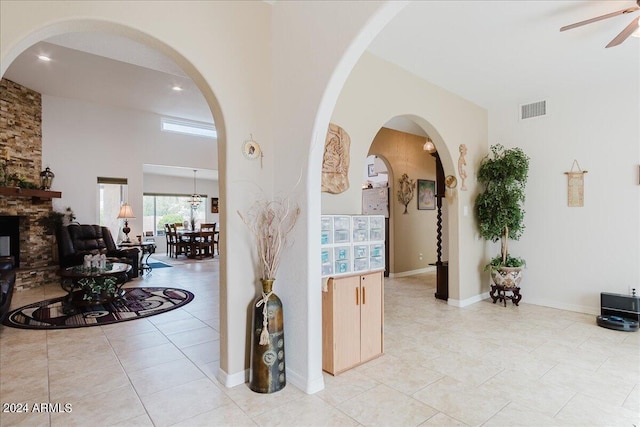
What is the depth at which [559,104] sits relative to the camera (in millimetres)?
4680

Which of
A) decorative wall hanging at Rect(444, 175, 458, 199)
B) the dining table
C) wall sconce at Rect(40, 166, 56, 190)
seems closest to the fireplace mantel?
wall sconce at Rect(40, 166, 56, 190)

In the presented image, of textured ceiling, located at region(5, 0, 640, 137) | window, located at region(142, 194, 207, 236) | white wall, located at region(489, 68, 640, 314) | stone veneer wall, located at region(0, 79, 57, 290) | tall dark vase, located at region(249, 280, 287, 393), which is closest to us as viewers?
tall dark vase, located at region(249, 280, 287, 393)

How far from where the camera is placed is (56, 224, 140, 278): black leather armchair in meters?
5.94

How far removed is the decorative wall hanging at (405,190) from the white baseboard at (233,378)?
5.38 m

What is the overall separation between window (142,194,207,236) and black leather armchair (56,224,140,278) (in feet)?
17.1

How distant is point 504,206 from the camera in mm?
4664

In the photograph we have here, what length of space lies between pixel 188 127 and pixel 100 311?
221 inches

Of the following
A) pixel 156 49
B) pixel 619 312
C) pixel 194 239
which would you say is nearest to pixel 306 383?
pixel 156 49

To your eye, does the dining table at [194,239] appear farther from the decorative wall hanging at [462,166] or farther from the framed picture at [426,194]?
the decorative wall hanging at [462,166]

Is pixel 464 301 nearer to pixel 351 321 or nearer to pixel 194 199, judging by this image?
pixel 351 321

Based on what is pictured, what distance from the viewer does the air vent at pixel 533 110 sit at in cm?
482

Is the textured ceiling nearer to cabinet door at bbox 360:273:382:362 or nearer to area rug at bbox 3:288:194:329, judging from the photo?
cabinet door at bbox 360:273:382:362

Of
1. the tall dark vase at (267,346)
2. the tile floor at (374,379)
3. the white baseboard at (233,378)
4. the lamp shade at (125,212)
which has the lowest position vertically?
the tile floor at (374,379)

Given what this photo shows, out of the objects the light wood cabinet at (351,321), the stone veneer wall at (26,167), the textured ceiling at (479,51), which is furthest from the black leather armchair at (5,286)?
the light wood cabinet at (351,321)
